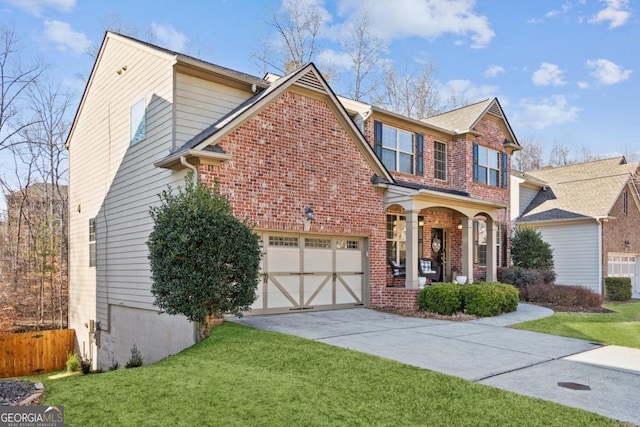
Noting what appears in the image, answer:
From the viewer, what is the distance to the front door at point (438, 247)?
17.1 meters

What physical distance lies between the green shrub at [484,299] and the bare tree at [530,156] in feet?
97.7

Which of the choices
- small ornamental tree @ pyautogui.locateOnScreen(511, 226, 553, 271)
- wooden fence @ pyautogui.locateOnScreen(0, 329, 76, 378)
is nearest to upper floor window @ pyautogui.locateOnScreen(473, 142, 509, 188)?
small ornamental tree @ pyautogui.locateOnScreen(511, 226, 553, 271)

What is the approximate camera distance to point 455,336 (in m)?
8.84

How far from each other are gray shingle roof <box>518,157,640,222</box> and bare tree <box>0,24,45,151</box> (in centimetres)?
2480

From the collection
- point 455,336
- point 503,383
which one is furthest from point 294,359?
point 455,336

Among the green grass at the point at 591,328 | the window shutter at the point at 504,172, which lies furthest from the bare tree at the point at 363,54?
the green grass at the point at 591,328

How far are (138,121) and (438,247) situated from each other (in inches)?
445

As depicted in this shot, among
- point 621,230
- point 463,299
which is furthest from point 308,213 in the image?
point 621,230

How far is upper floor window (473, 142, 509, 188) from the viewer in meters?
18.2

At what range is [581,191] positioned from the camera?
910 inches

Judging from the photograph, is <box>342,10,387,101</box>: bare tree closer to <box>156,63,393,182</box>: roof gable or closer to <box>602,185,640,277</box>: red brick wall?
<box>602,185,640,277</box>: red brick wall

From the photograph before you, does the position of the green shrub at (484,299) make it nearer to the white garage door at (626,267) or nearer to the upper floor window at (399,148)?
the upper floor window at (399,148)

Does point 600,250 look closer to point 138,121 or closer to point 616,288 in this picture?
point 616,288

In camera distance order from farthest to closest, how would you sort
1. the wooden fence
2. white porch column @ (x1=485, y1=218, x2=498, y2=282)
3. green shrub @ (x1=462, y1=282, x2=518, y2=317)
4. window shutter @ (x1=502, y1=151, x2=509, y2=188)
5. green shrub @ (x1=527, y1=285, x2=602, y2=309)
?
1. window shutter @ (x1=502, y1=151, x2=509, y2=188)
2. white porch column @ (x1=485, y1=218, x2=498, y2=282)
3. green shrub @ (x1=527, y1=285, x2=602, y2=309)
4. the wooden fence
5. green shrub @ (x1=462, y1=282, x2=518, y2=317)
